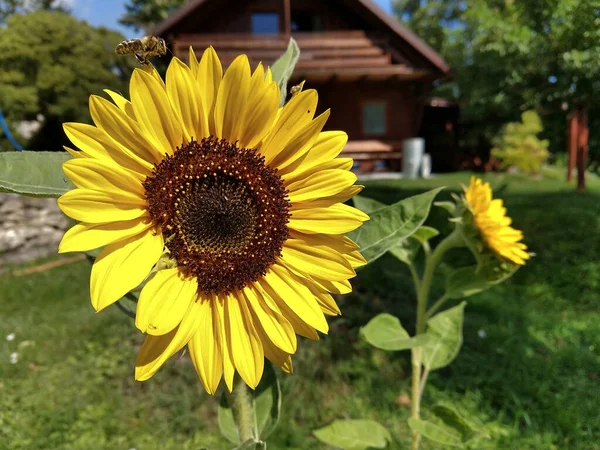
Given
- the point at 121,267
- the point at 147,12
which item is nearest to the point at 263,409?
the point at 121,267

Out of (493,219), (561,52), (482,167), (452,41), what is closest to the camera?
(493,219)

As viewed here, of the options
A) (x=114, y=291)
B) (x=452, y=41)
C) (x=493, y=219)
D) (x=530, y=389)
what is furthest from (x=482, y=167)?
(x=114, y=291)

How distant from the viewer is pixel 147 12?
17.1 m

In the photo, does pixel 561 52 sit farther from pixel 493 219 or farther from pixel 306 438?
pixel 306 438

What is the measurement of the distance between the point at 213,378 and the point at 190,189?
12.0 inches

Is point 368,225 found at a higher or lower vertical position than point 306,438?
higher

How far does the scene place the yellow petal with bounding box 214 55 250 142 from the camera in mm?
679

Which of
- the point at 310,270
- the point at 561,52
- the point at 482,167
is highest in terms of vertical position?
the point at 561,52

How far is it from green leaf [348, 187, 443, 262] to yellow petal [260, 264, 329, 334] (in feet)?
0.61

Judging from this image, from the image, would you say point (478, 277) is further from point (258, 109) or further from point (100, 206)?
point (100, 206)

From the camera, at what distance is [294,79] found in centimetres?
934

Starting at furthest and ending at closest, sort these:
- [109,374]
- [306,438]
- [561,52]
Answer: [109,374], [306,438], [561,52]

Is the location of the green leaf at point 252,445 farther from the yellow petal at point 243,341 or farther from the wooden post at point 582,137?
the wooden post at point 582,137

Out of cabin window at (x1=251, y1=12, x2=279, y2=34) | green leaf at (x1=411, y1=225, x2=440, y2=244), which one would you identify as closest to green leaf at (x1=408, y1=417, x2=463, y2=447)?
green leaf at (x1=411, y1=225, x2=440, y2=244)
